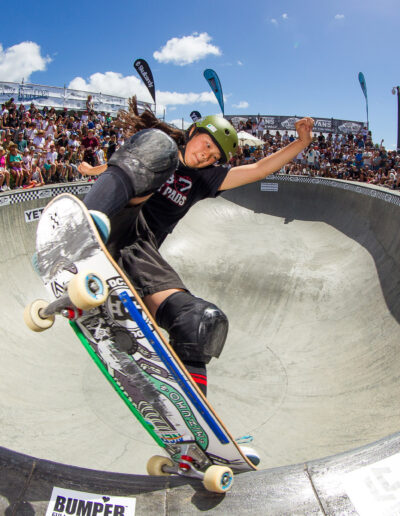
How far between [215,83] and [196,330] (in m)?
26.1

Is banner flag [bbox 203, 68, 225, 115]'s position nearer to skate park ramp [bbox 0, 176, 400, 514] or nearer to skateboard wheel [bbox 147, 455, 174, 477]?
skate park ramp [bbox 0, 176, 400, 514]

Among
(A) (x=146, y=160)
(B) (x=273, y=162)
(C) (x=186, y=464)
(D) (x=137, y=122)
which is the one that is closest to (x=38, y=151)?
(D) (x=137, y=122)

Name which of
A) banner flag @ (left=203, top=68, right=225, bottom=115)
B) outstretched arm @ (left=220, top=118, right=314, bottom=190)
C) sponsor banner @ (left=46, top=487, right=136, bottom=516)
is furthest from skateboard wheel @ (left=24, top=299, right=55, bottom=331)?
banner flag @ (left=203, top=68, right=225, bottom=115)

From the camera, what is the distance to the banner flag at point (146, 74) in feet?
75.0

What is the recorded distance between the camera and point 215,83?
25.2 meters

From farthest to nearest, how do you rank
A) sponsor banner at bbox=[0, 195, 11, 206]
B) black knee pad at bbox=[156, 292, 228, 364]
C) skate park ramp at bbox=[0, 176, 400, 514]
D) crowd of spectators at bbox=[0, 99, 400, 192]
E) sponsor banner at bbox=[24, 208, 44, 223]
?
crowd of spectators at bbox=[0, 99, 400, 192] < sponsor banner at bbox=[24, 208, 44, 223] < sponsor banner at bbox=[0, 195, 11, 206] < black knee pad at bbox=[156, 292, 228, 364] < skate park ramp at bbox=[0, 176, 400, 514]

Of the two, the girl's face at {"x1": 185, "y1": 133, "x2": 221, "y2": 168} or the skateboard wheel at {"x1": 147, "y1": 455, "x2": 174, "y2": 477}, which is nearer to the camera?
the skateboard wheel at {"x1": 147, "y1": 455, "x2": 174, "y2": 477}

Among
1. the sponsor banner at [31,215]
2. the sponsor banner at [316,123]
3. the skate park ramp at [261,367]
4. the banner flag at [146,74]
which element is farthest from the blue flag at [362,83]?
the sponsor banner at [31,215]

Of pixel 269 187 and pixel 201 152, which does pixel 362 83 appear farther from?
pixel 201 152

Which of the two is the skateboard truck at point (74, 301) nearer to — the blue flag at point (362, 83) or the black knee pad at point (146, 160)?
the black knee pad at point (146, 160)

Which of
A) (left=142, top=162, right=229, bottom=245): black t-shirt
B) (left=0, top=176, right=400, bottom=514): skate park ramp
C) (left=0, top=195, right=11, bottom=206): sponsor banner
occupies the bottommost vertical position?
(left=0, top=176, right=400, bottom=514): skate park ramp

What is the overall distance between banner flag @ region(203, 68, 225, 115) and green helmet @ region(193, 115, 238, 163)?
2433 centimetres

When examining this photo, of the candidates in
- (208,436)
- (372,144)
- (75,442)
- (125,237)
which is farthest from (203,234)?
(372,144)

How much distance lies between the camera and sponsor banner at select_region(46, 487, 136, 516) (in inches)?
73.9
